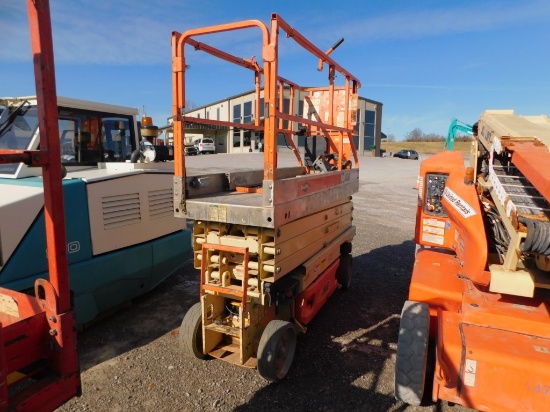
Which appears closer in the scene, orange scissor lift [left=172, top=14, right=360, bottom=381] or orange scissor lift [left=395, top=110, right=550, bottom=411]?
orange scissor lift [left=395, top=110, right=550, bottom=411]

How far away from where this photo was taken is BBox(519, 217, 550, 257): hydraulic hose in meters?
2.16

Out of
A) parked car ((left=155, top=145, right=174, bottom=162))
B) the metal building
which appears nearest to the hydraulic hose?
parked car ((left=155, top=145, right=174, bottom=162))

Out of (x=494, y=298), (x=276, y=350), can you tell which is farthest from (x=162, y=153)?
(x=494, y=298)

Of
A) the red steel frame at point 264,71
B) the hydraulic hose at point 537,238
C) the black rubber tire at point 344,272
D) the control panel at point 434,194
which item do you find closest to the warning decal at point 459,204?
the hydraulic hose at point 537,238

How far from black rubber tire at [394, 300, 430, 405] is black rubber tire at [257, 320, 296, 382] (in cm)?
100

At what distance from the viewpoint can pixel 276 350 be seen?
3.29m

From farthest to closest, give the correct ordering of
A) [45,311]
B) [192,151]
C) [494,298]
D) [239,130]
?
[239,130]
[192,151]
[494,298]
[45,311]

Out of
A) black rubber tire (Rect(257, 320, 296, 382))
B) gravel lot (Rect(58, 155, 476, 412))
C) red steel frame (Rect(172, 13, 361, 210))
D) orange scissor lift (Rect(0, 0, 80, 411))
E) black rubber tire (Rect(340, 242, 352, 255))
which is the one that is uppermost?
red steel frame (Rect(172, 13, 361, 210))

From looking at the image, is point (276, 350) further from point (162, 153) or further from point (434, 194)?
point (162, 153)

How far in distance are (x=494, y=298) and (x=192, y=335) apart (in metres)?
2.63

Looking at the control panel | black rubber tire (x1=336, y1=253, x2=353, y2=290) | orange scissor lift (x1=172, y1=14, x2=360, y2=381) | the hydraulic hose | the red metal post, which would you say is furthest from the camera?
black rubber tire (x1=336, y1=253, x2=353, y2=290)

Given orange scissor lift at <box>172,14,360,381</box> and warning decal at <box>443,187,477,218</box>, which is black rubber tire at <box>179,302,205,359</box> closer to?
orange scissor lift at <box>172,14,360,381</box>

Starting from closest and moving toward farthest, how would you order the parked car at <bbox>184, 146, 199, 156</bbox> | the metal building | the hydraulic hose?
the hydraulic hose < the parked car at <bbox>184, 146, 199, 156</bbox> < the metal building

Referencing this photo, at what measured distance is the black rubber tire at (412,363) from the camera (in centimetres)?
287
